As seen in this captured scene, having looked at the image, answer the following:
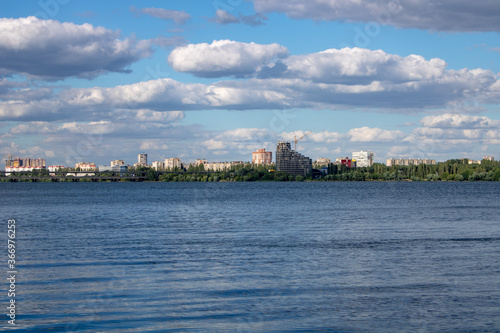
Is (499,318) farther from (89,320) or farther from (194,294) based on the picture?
(89,320)

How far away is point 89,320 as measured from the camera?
52.5 ft

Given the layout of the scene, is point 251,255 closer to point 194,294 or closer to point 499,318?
point 194,294

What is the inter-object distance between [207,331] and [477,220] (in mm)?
37764

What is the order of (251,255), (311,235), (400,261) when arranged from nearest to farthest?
1. (400,261)
2. (251,255)
3. (311,235)

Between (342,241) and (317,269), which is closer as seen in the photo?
(317,269)

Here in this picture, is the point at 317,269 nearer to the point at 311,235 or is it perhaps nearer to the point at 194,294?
the point at 194,294

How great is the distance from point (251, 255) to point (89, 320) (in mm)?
12040

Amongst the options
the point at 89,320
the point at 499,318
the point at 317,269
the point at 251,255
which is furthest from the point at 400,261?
the point at 89,320

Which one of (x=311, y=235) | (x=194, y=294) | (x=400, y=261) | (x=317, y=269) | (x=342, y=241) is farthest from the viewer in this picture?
(x=311, y=235)

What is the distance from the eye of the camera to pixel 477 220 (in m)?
46.7

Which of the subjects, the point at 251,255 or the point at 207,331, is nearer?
the point at 207,331

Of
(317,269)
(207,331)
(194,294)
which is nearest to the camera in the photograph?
(207,331)

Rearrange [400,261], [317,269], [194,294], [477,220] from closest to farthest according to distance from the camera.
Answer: [194,294] < [317,269] < [400,261] < [477,220]

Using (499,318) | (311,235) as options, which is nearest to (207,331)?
(499,318)
